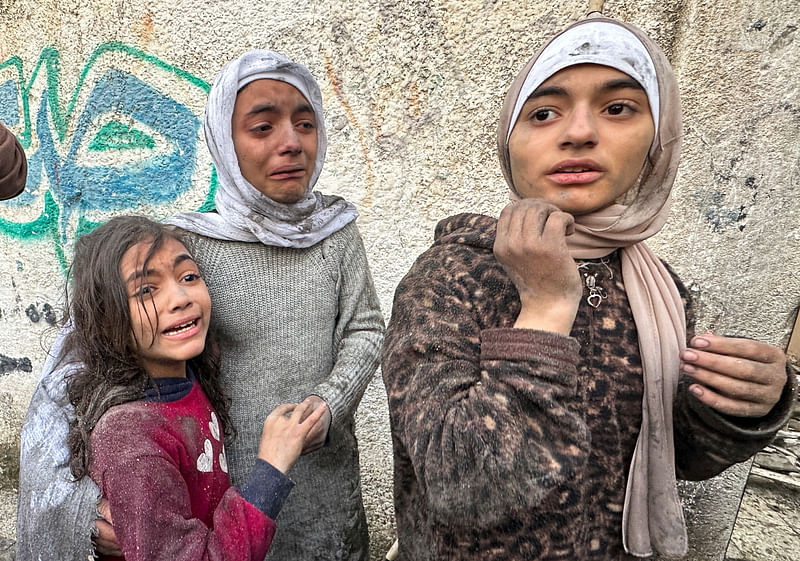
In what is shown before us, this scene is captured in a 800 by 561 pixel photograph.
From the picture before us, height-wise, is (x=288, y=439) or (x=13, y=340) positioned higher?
(x=288, y=439)

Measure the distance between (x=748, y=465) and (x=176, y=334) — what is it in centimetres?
214

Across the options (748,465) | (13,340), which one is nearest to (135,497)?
(748,465)

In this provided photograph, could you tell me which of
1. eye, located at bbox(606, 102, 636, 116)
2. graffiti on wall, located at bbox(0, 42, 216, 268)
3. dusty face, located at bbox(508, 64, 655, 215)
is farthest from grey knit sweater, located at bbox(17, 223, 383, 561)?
graffiti on wall, located at bbox(0, 42, 216, 268)

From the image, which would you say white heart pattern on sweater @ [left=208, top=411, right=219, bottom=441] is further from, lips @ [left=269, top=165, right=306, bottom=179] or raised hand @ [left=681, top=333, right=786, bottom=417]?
raised hand @ [left=681, top=333, right=786, bottom=417]

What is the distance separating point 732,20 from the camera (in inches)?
70.7

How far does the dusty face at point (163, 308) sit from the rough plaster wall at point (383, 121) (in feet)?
3.85

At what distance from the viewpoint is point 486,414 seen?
2.31 feet

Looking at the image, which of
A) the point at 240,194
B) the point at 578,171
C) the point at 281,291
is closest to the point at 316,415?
the point at 281,291

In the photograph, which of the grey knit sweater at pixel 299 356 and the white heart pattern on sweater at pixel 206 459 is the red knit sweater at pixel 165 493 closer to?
the white heart pattern on sweater at pixel 206 459

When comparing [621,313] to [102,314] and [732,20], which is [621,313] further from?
[732,20]

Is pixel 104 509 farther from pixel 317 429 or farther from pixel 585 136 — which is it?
pixel 585 136

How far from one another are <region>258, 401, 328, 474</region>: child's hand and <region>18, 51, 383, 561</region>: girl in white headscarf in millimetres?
53

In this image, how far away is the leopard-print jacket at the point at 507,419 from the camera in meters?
0.70

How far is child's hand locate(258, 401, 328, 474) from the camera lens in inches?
45.1
